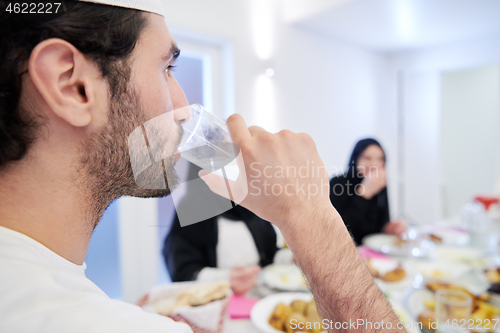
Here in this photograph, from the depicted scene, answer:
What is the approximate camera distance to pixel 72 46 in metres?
0.30

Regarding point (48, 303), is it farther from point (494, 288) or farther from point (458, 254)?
point (458, 254)

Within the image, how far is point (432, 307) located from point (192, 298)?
60 cm

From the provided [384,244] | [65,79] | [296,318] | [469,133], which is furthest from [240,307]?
[469,133]

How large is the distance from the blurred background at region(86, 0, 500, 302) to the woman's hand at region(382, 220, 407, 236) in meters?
0.37

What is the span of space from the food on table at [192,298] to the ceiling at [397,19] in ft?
3.54

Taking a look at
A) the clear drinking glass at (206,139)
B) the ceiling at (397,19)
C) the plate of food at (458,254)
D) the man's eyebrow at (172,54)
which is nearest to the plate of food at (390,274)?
the plate of food at (458,254)

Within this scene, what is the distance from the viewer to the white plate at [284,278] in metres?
0.82

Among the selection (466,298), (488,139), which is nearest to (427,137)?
(488,139)

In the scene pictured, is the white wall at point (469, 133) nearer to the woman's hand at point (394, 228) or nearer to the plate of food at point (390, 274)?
the woman's hand at point (394, 228)

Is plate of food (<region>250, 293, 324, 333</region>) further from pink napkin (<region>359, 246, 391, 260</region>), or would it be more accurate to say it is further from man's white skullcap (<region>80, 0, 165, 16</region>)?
man's white skullcap (<region>80, 0, 165, 16</region>)

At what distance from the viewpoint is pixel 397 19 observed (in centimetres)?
192

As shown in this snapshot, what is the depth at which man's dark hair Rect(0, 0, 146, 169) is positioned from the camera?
0.94 feet

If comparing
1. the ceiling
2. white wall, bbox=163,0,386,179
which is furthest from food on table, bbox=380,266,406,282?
the ceiling

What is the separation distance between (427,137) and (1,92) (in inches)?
123
